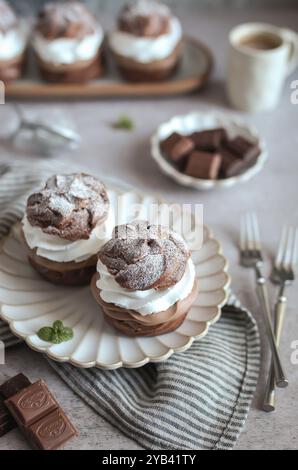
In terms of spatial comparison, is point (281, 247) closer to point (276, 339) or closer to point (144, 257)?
point (276, 339)

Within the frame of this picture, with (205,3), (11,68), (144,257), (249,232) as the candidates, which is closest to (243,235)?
(249,232)

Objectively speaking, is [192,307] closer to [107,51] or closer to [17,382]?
[17,382]

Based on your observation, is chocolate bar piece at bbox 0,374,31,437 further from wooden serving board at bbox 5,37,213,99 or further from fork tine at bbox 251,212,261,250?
wooden serving board at bbox 5,37,213,99

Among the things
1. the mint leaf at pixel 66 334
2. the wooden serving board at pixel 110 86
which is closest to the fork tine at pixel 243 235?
the mint leaf at pixel 66 334

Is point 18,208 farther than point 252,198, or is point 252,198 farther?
point 252,198

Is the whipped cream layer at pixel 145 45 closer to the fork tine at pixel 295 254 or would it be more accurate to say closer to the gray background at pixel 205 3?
the gray background at pixel 205 3
